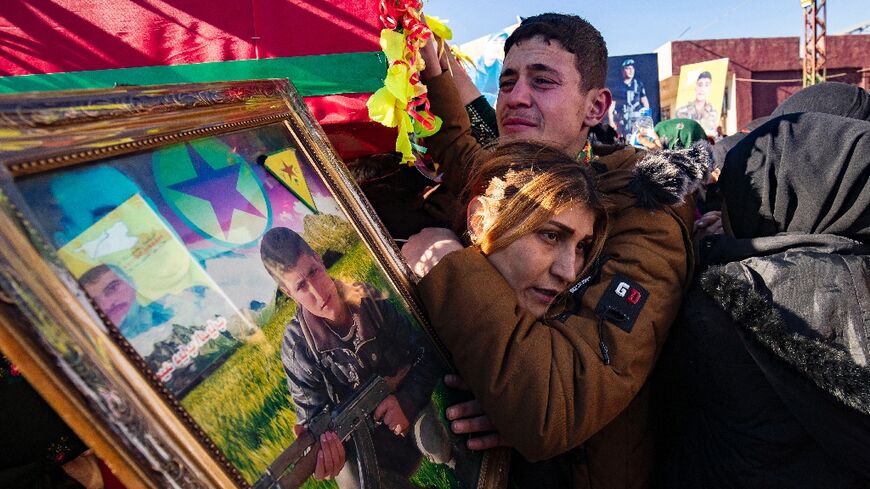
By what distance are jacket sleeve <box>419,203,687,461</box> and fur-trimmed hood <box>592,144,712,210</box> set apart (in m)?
0.13

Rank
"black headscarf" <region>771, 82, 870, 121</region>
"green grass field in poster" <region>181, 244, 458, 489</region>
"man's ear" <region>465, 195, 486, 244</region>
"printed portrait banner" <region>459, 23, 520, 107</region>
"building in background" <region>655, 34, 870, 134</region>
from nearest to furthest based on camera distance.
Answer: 1. "green grass field in poster" <region>181, 244, 458, 489</region>
2. "man's ear" <region>465, 195, 486, 244</region>
3. "black headscarf" <region>771, 82, 870, 121</region>
4. "printed portrait banner" <region>459, 23, 520, 107</region>
5. "building in background" <region>655, 34, 870, 134</region>

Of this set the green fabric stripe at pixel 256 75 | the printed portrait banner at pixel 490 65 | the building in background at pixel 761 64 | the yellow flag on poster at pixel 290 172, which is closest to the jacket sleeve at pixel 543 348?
the yellow flag on poster at pixel 290 172

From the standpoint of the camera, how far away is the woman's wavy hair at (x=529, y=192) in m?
1.31

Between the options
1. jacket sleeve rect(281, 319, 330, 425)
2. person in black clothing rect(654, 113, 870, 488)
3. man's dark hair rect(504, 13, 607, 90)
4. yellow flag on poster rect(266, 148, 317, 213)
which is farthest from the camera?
man's dark hair rect(504, 13, 607, 90)

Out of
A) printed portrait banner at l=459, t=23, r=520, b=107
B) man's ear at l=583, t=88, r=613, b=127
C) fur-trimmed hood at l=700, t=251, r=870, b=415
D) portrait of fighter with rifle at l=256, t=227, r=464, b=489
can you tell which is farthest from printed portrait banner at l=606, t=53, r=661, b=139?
portrait of fighter with rifle at l=256, t=227, r=464, b=489

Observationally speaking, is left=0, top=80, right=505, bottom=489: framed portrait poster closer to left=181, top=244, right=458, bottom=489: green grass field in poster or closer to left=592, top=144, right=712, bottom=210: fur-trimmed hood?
left=181, top=244, right=458, bottom=489: green grass field in poster

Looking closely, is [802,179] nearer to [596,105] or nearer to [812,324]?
[812,324]

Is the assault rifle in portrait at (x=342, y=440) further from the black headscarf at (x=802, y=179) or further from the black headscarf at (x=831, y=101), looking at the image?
the black headscarf at (x=831, y=101)

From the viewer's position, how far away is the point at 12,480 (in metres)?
1.29

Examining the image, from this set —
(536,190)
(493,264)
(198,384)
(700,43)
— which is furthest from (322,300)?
(700,43)

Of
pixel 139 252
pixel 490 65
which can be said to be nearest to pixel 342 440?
pixel 139 252

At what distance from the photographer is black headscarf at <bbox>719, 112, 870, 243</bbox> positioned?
1.27 m

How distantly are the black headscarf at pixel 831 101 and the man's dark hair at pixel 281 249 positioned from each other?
2.04 metres

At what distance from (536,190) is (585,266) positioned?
0.24 meters
